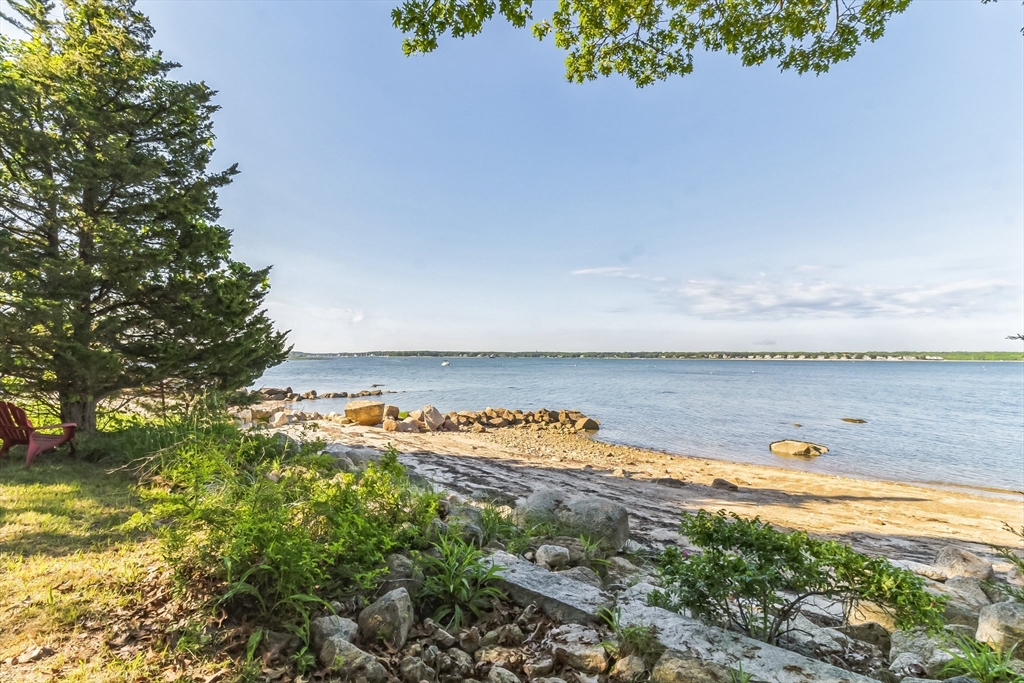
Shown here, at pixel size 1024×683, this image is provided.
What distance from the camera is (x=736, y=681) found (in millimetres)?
2430

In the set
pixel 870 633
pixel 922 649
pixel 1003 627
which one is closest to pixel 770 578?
pixel 922 649

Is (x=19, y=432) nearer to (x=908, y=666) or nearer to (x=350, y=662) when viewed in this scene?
(x=350, y=662)

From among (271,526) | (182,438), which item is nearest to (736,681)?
(271,526)

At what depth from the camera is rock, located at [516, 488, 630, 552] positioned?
4.98 m

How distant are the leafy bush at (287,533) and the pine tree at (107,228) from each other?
14.2 ft

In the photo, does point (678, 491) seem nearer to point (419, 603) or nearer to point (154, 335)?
point (419, 603)

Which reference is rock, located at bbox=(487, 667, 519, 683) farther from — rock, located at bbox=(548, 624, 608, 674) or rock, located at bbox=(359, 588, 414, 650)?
rock, located at bbox=(359, 588, 414, 650)

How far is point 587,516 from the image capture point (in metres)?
5.13

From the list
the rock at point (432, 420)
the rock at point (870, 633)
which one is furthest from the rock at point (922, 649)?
the rock at point (432, 420)

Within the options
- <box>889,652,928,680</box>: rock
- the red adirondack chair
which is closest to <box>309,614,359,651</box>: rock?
<box>889,652,928,680</box>: rock

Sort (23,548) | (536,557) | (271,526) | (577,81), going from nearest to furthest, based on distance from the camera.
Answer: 1. (271,526)
2. (23,548)
3. (536,557)
4. (577,81)

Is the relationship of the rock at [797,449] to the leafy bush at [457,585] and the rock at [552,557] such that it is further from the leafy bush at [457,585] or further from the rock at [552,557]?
the leafy bush at [457,585]

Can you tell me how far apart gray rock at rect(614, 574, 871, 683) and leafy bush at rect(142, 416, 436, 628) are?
196 cm

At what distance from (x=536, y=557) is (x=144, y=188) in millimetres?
9406
